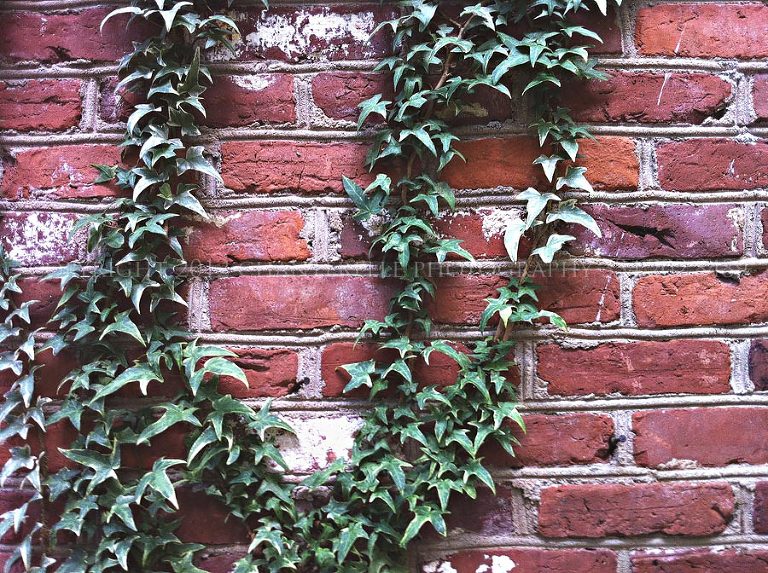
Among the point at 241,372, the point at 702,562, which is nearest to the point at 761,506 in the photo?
the point at 702,562

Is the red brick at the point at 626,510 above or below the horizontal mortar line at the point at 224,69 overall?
below

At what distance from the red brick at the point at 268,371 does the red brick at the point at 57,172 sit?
271mm

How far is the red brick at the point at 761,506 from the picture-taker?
695 millimetres

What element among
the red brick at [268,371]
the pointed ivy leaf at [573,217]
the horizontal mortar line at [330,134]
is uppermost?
the horizontal mortar line at [330,134]

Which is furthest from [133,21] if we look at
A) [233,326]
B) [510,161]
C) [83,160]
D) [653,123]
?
[653,123]

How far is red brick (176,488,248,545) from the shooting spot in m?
0.69

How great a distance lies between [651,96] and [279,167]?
1.58 ft

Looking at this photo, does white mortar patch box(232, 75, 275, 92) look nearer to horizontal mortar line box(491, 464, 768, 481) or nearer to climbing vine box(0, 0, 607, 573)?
climbing vine box(0, 0, 607, 573)

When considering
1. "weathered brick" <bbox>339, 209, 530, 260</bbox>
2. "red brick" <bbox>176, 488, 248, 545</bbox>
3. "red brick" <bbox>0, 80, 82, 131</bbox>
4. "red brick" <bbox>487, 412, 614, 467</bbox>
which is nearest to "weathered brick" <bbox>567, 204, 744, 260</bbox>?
"weathered brick" <bbox>339, 209, 530, 260</bbox>

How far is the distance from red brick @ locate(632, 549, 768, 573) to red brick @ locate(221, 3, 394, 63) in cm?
74

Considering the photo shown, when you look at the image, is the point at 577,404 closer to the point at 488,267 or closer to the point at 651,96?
the point at 488,267

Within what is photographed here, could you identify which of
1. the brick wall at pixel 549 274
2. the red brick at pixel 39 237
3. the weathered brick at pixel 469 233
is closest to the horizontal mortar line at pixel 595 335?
the brick wall at pixel 549 274

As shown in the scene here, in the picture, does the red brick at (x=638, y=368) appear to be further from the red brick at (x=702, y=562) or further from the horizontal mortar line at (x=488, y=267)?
the red brick at (x=702, y=562)

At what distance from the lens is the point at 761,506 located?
0.70 metres
